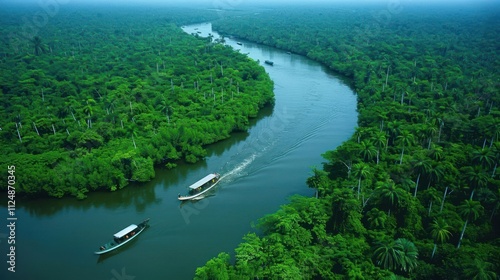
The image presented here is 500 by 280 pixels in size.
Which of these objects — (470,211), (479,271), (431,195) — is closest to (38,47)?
(431,195)

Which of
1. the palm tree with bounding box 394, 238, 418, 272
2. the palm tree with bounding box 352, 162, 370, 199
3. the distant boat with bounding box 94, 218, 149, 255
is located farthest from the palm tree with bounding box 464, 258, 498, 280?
the distant boat with bounding box 94, 218, 149, 255

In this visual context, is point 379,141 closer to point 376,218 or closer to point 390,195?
point 390,195

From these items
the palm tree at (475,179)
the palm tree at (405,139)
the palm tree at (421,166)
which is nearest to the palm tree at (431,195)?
the palm tree at (421,166)

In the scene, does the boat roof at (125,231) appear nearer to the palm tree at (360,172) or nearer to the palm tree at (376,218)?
the palm tree at (376,218)

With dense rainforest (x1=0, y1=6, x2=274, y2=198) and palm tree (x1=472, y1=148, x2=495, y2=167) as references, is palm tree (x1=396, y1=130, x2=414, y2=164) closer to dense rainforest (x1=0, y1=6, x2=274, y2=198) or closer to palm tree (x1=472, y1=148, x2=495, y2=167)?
palm tree (x1=472, y1=148, x2=495, y2=167)

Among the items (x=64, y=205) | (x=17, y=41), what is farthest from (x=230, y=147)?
(x=17, y=41)
